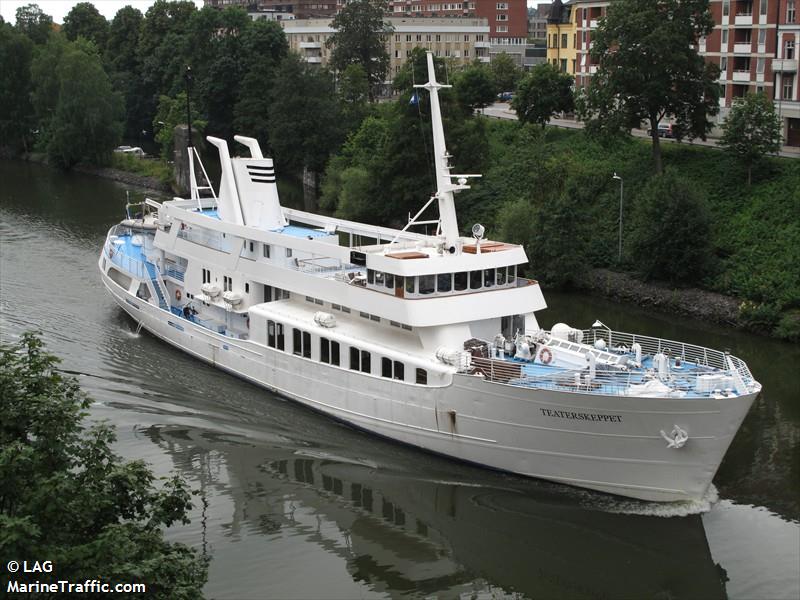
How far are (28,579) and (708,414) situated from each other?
1391 cm

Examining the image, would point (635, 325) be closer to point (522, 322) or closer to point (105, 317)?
point (522, 322)

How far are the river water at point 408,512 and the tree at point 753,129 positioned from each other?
14.4 m

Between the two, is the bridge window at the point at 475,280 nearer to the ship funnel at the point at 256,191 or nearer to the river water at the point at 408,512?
the river water at the point at 408,512

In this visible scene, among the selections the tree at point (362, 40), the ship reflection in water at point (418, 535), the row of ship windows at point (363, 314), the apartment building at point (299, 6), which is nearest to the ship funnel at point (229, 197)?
the row of ship windows at point (363, 314)

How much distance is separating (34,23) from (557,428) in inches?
3577

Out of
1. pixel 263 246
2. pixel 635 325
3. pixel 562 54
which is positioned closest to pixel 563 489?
pixel 263 246

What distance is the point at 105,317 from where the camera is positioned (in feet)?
123

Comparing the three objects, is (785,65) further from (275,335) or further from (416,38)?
(416,38)

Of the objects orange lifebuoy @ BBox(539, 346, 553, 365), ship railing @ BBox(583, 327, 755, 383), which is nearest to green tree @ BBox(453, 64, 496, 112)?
ship railing @ BBox(583, 327, 755, 383)

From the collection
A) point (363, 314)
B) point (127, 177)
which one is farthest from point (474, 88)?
point (363, 314)

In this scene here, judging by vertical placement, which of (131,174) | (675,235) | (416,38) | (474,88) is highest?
(416,38)

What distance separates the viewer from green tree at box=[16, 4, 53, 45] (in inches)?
3883

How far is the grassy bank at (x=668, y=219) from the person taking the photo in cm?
3878

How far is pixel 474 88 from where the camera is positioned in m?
67.6
